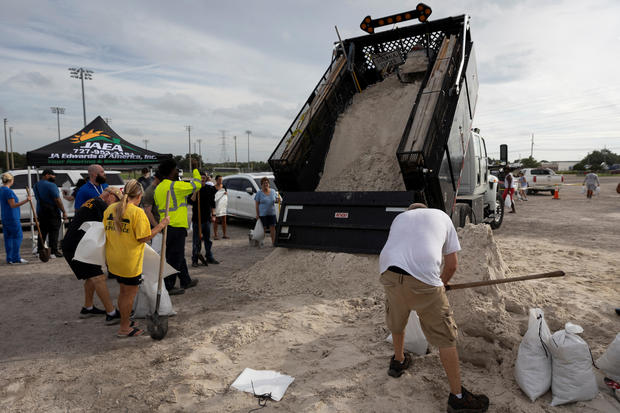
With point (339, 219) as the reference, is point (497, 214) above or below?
below

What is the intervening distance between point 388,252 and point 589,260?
18.0ft

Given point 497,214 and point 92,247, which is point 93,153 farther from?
point 497,214

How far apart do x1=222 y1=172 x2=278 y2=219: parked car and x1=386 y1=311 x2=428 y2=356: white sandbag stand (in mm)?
7492

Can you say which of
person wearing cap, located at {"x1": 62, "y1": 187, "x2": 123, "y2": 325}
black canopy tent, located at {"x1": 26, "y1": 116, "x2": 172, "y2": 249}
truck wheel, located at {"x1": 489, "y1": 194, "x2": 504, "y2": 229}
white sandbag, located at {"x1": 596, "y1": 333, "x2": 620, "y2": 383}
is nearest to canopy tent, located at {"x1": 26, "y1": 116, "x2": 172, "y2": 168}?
black canopy tent, located at {"x1": 26, "y1": 116, "x2": 172, "y2": 249}

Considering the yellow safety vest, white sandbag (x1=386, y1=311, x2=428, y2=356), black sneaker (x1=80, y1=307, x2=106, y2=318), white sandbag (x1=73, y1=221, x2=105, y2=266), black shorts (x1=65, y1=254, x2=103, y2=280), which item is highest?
the yellow safety vest

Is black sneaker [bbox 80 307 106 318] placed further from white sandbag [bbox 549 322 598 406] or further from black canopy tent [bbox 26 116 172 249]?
white sandbag [bbox 549 322 598 406]

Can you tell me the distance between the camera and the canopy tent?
26.6ft

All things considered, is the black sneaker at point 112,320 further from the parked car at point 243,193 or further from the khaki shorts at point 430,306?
the parked car at point 243,193

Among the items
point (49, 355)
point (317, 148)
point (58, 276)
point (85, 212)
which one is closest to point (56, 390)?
point (49, 355)

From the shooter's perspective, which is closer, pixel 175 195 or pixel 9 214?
pixel 175 195

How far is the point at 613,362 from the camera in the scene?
9.00 feet

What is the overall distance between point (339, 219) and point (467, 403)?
305 cm

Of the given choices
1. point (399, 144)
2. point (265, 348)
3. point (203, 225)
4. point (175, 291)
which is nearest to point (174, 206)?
point (175, 291)

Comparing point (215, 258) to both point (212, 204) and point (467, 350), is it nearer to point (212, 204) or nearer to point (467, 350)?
point (212, 204)
